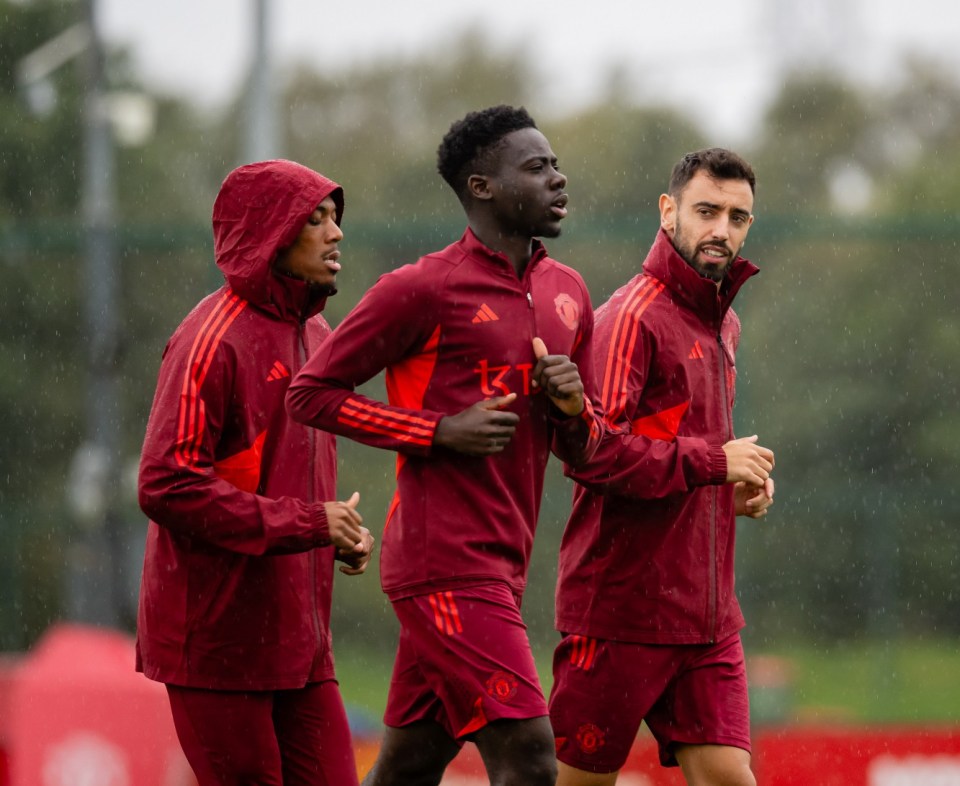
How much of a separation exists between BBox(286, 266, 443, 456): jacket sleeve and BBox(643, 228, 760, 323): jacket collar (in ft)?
3.65

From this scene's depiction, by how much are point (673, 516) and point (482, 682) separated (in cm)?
114

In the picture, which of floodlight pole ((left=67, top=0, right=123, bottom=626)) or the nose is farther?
floodlight pole ((left=67, top=0, right=123, bottom=626))

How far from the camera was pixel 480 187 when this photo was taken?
5.34 m

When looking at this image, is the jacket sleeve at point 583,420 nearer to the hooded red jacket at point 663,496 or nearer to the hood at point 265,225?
the hooded red jacket at point 663,496

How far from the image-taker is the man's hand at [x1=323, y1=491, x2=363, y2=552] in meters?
5.21

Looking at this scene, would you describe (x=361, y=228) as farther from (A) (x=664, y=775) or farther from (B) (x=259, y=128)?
(A) (x=664, y=775)

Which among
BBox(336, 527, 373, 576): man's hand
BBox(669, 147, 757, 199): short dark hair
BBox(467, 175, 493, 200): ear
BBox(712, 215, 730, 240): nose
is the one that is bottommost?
BBox(336, 527, 373, 576): man's hand

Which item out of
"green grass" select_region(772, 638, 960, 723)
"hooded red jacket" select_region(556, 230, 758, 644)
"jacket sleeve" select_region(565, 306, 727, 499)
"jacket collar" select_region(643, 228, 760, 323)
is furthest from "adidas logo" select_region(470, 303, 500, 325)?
"green grass" select_region(772, 638, 960, 723)

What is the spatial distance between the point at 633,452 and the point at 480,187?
0.97 metres

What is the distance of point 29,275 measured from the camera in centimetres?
1420

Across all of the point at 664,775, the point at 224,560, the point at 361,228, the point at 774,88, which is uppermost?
the point at 774,88

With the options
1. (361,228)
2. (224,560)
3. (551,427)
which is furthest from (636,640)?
(361,228)

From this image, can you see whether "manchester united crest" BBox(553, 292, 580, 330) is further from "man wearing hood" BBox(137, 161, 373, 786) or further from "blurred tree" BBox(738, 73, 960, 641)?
"blurred tree" BBox(738, 73, 960, 641)

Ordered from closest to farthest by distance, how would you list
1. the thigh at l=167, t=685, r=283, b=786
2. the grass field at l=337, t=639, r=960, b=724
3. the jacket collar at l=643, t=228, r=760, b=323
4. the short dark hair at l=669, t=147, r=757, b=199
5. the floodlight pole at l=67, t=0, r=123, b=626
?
1. the thigh at l=167, t=685, r=283, b=786
2. the jacket collar at l=643, t=228, r=760, b=323
3. the short dark hair at l=669, t=147, r=757, b=199
4. the grass field at l=337, t=639, r=960, b=724
5. the floodlight pole at l=67, t=0, r=123, b=626
